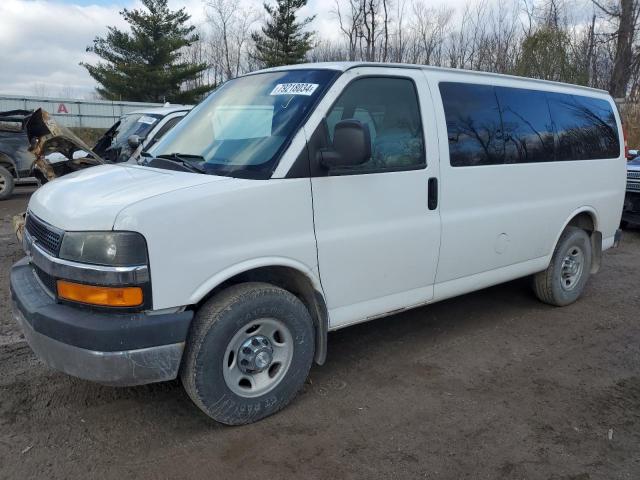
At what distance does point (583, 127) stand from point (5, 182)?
10.9 meters

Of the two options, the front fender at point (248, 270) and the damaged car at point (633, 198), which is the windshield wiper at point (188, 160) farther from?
the damaged car at point (633, 198)

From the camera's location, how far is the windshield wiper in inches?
134

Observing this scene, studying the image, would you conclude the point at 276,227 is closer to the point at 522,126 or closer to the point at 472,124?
the point at 472,124

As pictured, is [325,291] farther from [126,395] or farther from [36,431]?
[36,431]

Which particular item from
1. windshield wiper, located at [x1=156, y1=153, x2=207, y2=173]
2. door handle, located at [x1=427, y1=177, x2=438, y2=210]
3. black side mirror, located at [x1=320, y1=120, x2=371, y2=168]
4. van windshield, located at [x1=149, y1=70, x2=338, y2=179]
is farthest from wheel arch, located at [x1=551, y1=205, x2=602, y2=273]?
windshield wiper, located at [x1=156, y1=153, x2=207, y2=173]

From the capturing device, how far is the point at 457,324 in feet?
17.0

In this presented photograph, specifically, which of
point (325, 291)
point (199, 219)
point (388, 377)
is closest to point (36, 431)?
point (199, 219)

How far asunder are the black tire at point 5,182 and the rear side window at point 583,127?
10.7m

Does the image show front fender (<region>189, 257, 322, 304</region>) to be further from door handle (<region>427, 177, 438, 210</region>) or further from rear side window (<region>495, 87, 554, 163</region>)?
rear side window (<region>495, 87, 554, 163</region>)

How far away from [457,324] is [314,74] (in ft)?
9.01

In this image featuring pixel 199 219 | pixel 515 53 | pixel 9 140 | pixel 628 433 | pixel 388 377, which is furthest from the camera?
pixel 515 53

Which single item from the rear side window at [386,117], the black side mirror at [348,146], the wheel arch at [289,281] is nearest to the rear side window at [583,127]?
the rear side window at [386,117]

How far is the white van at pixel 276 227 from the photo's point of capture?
2.86 meters

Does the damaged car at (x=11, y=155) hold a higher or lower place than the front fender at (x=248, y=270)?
higher
